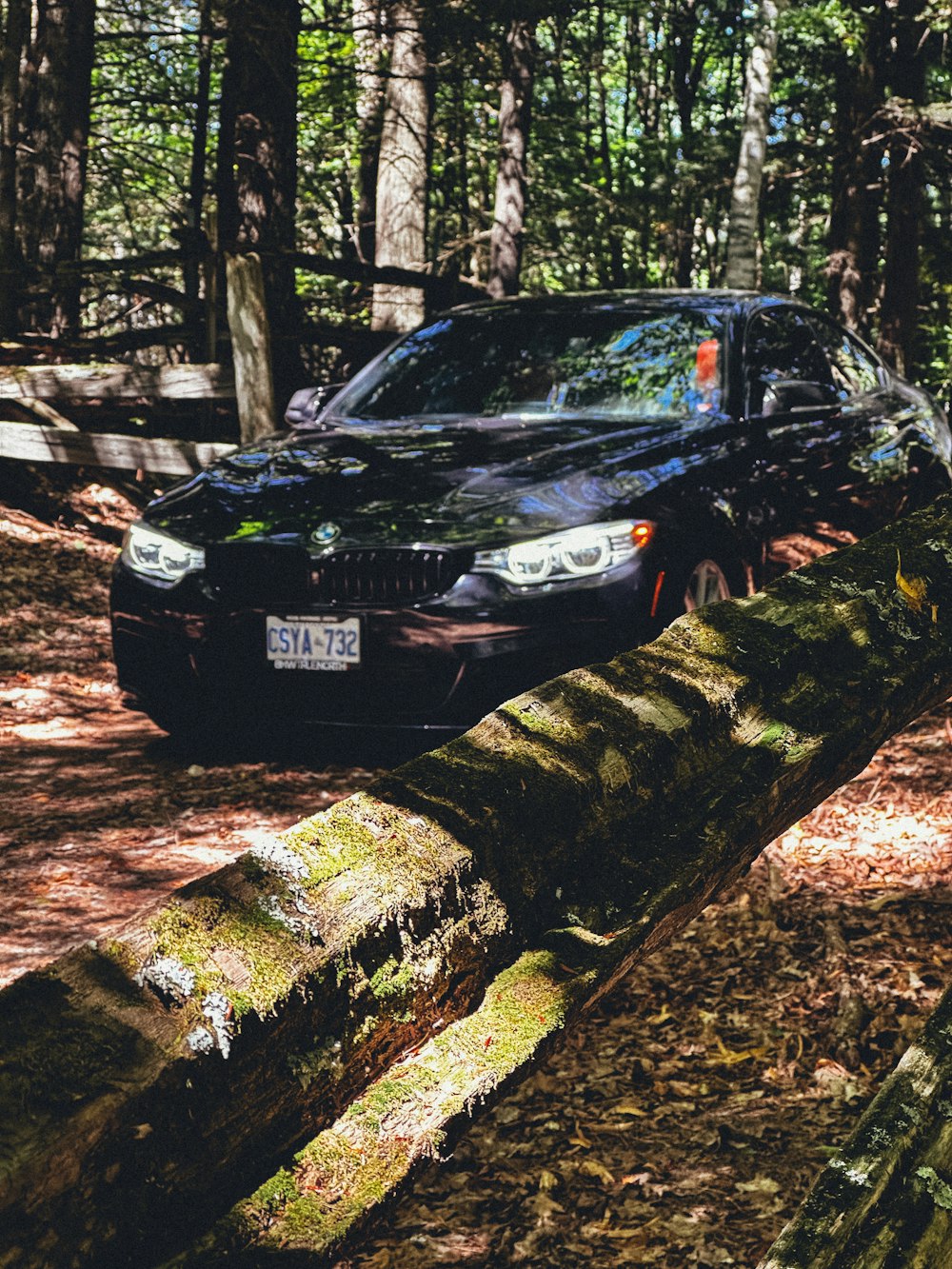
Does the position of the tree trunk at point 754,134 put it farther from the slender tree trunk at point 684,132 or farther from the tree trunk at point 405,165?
the tree trunk at point 405,165

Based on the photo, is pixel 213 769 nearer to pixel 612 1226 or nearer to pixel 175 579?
pixel 175 579

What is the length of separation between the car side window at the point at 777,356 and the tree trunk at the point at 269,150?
4539 mm

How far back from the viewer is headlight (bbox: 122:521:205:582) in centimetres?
496

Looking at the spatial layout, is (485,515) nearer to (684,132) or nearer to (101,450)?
(101,450)

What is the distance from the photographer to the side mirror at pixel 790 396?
18.6ft

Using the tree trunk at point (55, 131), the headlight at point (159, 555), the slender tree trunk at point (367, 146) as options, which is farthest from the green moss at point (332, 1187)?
the slender tree trunk at point (367, 146)

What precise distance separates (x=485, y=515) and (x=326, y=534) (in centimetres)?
61

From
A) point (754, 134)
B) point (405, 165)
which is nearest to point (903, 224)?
point (754, 134)

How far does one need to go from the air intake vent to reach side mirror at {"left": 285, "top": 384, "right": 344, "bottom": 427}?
159 cm

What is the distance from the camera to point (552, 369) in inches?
232

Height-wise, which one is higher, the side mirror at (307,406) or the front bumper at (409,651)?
the side mirror at (307,406)

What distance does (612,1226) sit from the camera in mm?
2793

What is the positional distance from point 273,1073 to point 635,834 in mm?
584

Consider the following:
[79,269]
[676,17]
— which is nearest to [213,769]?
[79,269]
